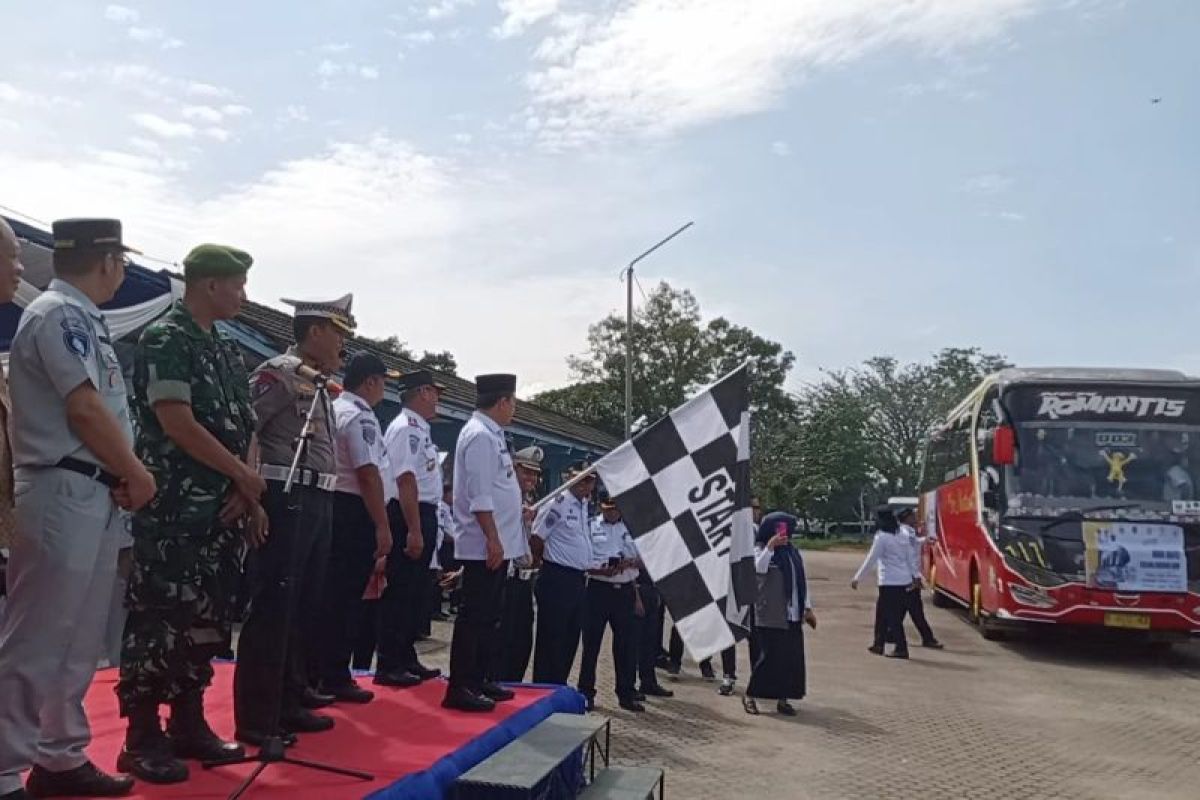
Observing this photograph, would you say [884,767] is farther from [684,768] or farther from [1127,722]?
[1127,722]

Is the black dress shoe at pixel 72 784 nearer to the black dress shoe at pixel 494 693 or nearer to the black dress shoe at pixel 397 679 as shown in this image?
the black dress shoe at pixel 494 693

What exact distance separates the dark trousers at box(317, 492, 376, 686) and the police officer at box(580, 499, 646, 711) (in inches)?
148

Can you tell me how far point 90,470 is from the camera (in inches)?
127

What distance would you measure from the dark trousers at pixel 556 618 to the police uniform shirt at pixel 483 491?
258 cm

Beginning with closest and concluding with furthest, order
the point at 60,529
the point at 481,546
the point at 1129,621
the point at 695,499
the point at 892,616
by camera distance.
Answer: the point at 60,529
the point at 481,546
the point at 695,499
the point at 1129,621
the point at 892,616

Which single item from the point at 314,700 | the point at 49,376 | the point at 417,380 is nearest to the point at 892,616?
the point at 417,380

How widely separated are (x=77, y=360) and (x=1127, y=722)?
30.9 feet

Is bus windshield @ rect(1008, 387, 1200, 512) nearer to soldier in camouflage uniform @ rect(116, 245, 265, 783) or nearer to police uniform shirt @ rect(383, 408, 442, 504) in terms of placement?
police uniform shirt @ rect(383, 408, 442, 504)

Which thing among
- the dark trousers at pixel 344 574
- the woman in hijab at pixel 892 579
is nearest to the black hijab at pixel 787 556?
the woman in hijab at pixel 892 579

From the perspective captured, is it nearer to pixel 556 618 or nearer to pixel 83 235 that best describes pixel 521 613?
pixel 556 618

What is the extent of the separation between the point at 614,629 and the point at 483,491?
4.07 m

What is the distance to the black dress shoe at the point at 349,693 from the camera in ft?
16.6

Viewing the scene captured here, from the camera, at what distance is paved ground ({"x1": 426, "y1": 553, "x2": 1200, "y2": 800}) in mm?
7008

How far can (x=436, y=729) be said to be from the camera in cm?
457
